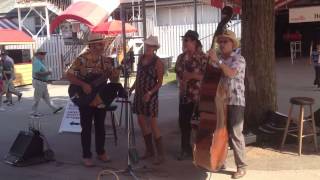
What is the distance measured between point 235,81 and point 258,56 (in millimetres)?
1888

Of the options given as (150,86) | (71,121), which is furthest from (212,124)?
(71,121)

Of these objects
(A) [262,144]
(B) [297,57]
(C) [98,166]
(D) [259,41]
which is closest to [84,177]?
(C) [98,166]

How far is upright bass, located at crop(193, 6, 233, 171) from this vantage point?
6252 millimetres

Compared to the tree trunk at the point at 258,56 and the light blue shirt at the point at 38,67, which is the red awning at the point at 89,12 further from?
the light blue shirt at the point at 38,67

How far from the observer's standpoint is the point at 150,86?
7445mm

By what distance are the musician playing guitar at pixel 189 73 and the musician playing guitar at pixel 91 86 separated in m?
0.86

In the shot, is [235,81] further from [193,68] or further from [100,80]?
[100,80]

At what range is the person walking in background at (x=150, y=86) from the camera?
24.2 ft

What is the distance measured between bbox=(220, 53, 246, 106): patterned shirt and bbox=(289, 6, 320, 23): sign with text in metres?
14.9

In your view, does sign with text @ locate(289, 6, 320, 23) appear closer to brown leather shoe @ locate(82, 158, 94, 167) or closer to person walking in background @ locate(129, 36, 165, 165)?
person walking in background @ locate(129, 36, 165, 165)

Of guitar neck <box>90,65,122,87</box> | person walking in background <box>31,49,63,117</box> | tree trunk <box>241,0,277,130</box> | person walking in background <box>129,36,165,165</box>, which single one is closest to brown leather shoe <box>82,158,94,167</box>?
person walking in background <box>129,36,165,165</box>

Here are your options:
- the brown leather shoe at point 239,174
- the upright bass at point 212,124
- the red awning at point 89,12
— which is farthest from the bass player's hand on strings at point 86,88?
the red awning at point 89,12

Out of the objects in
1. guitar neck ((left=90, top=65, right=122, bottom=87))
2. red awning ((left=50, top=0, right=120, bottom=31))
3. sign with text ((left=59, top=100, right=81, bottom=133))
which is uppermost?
red awning ((left=50, top=0, right=120, bottom=31))

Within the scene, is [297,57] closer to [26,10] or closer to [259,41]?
[26,10]
